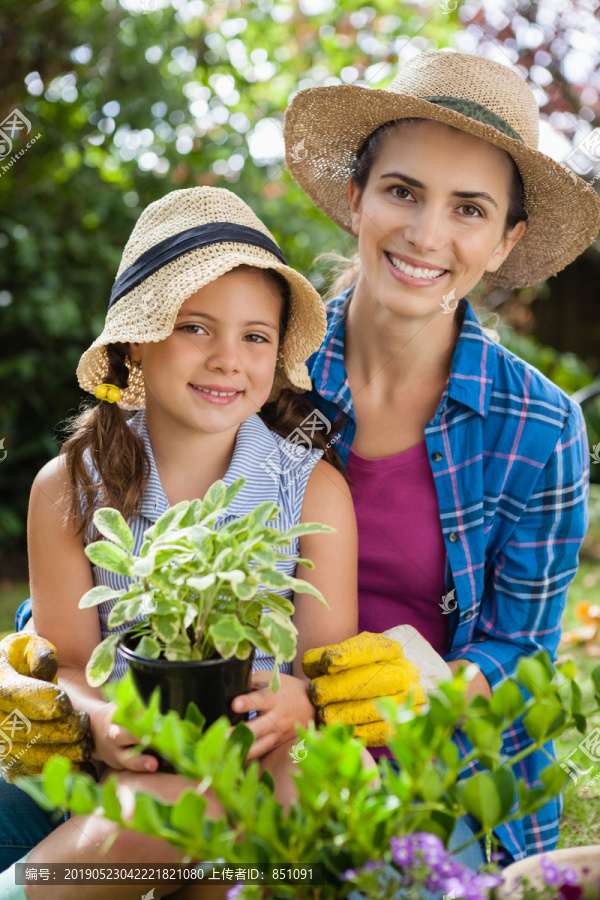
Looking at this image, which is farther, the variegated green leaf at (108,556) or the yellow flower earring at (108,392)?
the yellow flower earring at (108,392)

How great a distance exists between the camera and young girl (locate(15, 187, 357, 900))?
5.17 feet

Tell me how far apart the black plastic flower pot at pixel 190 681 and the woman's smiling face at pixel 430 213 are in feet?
3.38

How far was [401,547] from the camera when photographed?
77.7 inches

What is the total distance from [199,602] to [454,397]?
40.8 inches

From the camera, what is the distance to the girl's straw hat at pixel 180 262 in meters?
1.54

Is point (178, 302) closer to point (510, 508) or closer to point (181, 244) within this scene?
point (181, 244)

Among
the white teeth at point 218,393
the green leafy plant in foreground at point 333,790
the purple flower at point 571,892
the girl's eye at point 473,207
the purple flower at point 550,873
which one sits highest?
the girl's eye at point 473,207

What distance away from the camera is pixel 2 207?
4.18m

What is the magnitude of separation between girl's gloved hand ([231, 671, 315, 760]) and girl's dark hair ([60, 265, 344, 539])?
1.70 feet

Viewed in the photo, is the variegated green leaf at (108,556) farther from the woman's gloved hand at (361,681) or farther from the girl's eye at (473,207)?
the girl's eye at (473,207)

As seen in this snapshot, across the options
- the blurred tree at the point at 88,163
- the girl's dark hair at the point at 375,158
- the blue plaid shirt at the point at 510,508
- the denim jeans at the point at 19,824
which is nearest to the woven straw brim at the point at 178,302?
the blue plaid shirt at the point at 510,508

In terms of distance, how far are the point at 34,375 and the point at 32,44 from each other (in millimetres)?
1662

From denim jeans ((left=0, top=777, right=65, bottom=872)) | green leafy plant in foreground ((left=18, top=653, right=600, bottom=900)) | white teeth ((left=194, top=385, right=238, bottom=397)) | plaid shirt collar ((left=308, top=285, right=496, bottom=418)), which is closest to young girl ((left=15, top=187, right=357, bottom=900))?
white teeth ((left=194, top=385, right=238, bottom=397))

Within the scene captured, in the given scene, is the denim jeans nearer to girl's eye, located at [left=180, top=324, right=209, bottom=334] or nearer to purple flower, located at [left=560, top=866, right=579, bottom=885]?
girl's eye, located at [left=180, top=324, right=209, bottom=334]
